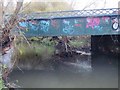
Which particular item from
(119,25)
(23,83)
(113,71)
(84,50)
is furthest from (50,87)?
(84,50)

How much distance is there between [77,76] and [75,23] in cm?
459

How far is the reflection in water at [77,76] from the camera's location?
17.2m

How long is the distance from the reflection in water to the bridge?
9.17ft

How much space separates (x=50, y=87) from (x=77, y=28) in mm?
3460

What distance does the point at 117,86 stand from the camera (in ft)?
55.4

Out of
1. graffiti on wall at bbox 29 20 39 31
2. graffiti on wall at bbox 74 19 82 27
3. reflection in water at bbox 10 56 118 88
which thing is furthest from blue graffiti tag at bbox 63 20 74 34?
reflection in water at bbox 10 56 118 88

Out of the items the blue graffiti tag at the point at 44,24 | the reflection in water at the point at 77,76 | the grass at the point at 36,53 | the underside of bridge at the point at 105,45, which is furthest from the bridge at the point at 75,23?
the grass at the point at 36,53

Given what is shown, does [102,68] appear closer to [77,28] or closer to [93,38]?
[93,38]

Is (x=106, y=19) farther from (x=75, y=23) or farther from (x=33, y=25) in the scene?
(x=33, y=25)

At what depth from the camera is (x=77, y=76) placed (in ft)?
66.3

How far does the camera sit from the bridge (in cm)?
1641

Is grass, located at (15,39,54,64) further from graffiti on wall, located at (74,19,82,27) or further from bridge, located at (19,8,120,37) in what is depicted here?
graffiti on wall, located at (74,19,82,27)

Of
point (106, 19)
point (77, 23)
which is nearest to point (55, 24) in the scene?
point (77, 23)

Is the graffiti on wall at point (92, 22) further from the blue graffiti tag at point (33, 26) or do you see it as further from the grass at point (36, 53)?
the grass at point (36, 53)
